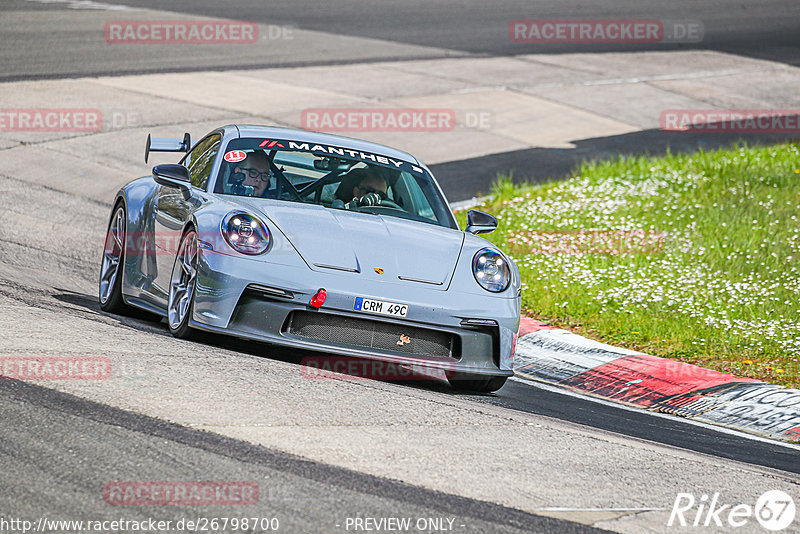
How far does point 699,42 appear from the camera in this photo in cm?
2666

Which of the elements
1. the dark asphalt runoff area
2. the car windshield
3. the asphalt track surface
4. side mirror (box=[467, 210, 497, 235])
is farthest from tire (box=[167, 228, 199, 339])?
the asphalt track surface

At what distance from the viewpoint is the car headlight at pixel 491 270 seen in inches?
267

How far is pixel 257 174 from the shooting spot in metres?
7.38

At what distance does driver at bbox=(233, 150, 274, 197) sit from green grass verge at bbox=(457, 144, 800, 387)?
289 cm

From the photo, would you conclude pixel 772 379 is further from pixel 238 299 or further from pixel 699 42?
pixel 699 42

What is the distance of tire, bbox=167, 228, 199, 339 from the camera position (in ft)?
21.3

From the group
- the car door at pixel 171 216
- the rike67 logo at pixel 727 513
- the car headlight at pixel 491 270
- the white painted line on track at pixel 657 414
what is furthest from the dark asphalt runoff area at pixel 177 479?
the white painted line on track at pixel 657 414

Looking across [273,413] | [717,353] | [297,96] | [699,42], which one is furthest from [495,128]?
[273,413]

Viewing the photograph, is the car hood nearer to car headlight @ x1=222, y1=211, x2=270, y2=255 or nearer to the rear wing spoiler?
car headlight @ x1=222, y1=211, x2=270, y2=255

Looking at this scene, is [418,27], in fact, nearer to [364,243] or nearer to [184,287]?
[364,243]

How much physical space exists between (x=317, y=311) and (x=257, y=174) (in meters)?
1.49

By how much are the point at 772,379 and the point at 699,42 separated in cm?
2014

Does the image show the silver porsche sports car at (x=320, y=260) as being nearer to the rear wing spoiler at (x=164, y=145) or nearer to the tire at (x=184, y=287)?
the tire at (x=184, y=287)

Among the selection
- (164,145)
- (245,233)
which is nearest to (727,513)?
(245,233)
